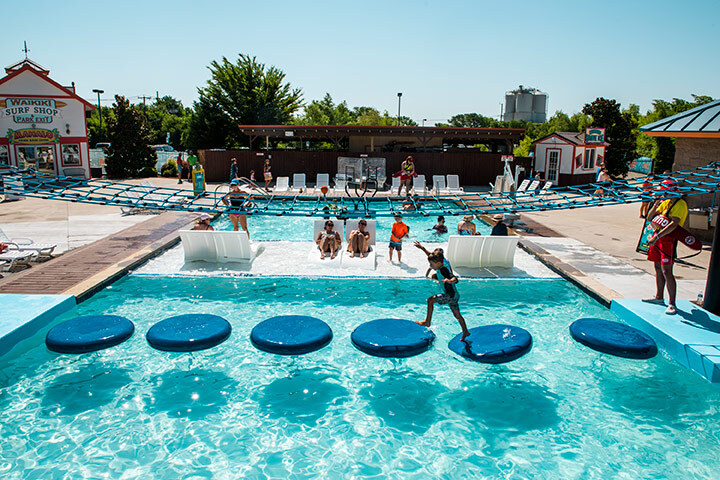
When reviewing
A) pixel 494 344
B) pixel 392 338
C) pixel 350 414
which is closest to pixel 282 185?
pixel 392 338

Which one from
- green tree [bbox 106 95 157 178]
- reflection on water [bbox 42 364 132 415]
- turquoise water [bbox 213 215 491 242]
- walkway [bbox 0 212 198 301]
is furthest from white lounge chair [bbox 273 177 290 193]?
reflection on water [bbox 42 364 132 415]

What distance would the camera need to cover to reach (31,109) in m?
23.7

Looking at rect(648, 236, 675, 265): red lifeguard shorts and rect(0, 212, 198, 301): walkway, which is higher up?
rect(648, 236, 675, 265): red lifeguard shorts

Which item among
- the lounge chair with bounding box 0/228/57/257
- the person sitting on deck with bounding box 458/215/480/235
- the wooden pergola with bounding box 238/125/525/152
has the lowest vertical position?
the lounge chair with bounding box 0/228/57/257

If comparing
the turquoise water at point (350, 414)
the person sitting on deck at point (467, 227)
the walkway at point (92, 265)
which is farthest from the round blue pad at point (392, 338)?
the walkway at point (92, 265)

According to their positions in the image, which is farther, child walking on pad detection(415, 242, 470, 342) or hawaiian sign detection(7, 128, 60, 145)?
hawaiian sign detection(7, 128, 60, 145)

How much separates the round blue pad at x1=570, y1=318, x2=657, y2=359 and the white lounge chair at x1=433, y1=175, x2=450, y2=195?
14.9 meters

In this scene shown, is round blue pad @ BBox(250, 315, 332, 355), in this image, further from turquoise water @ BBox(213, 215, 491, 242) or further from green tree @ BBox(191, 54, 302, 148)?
green tree @ BBox(191, 54, 302, 148)

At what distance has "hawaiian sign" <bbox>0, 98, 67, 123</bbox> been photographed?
2320 cm

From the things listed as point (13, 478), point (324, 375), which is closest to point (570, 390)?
point (324, 375)

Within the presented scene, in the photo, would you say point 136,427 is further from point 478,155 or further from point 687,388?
point 478,155

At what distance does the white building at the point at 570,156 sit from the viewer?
83.9 feet

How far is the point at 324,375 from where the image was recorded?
675cm

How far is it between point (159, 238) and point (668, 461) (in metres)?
11.7
